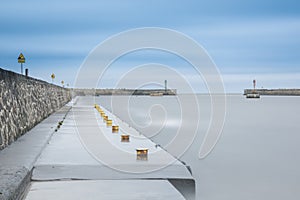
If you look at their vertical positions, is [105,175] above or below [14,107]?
below

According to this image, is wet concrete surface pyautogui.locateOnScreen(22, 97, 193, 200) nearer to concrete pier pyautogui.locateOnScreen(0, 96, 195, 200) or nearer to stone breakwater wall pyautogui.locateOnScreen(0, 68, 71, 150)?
concrete pier pyautogui.locateOnScreen(0, 96, 195, 200)

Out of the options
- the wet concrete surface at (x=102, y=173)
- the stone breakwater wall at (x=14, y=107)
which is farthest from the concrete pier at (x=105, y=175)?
the stone breakwater wall at (x=14, y=107)

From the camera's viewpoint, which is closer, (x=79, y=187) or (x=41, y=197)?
(x=41, y=197)

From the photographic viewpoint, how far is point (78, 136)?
877cm

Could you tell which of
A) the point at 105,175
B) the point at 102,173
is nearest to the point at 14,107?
the point at 102,173

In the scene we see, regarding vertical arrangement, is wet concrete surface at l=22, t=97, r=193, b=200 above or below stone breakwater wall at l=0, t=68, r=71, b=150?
below

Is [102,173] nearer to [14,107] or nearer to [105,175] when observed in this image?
[105,175]

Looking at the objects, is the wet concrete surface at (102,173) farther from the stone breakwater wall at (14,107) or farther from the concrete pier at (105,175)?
the stone breakwater wall at (14,107)

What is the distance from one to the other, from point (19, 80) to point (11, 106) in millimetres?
Result: 1579

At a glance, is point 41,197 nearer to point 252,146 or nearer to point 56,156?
point 56,156

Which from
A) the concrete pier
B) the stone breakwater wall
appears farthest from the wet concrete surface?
the stone breakwater wall

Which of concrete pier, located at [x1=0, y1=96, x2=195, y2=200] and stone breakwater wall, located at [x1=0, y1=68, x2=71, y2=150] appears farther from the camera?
stone breakwater wall, located at [x1=0, y1=68, x2=71, y2=150]

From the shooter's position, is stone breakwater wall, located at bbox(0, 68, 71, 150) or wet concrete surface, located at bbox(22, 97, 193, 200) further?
stone breakwater wall, located at bbox(0, 68, 71, 150)

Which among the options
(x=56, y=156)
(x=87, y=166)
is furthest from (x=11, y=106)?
(x=87, y=166)
